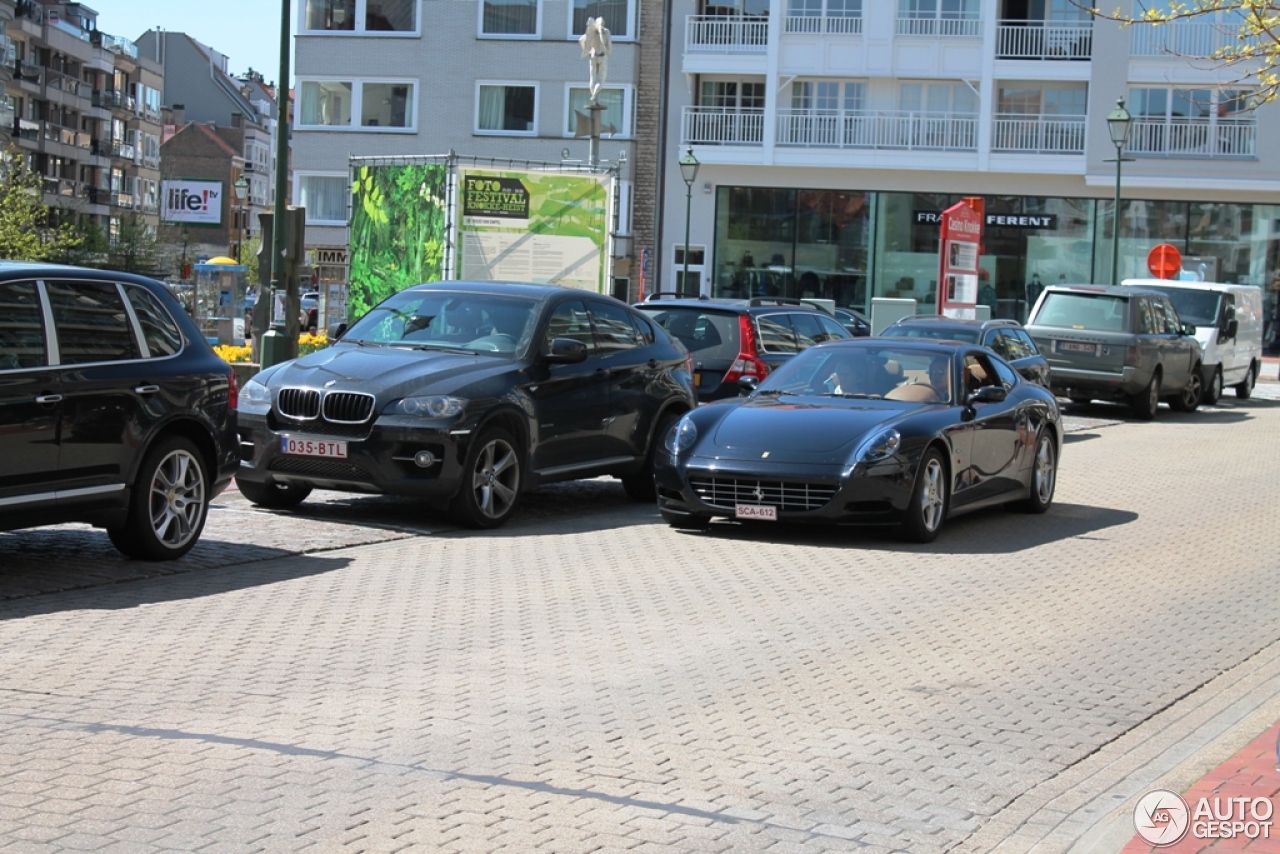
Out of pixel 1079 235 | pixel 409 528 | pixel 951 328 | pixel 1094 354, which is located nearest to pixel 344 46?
pixel 1079 235

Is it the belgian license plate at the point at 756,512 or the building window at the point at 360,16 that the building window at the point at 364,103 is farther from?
the belgian license plate at the point at 756,512

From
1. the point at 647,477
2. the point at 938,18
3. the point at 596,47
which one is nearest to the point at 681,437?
the point at 647,477

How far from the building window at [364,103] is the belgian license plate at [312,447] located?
150ft

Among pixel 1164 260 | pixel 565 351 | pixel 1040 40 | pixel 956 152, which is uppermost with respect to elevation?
→ pixel 1040 40

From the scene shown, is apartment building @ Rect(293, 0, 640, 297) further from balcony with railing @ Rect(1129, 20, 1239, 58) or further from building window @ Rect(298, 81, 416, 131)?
balcony with railing @ Rect(1129, 20, 1239, 58)

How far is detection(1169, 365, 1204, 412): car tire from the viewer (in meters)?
29.8

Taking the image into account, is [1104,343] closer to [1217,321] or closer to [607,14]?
[1217,321]

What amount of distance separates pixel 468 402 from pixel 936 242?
42358 millimetres

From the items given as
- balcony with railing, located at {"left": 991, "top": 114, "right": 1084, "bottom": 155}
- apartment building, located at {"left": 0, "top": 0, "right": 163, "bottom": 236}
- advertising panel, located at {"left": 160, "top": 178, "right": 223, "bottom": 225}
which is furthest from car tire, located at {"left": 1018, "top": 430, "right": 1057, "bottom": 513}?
advertising panel, located at {"left": 160, "top": 178, "right": 223, "bottom": 225}

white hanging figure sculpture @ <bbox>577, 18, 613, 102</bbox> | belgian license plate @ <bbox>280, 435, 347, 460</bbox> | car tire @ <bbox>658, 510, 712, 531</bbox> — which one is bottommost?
car tire @ <bbox>658, 510, 712, 531</bbox>

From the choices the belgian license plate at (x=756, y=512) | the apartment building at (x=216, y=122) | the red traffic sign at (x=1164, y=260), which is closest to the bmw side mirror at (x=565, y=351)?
the belgian license plate at (x=756, y=512)

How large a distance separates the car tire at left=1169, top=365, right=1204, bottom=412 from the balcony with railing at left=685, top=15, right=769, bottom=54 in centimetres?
2595

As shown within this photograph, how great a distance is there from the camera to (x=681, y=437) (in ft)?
42.2

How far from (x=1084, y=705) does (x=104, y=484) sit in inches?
211
